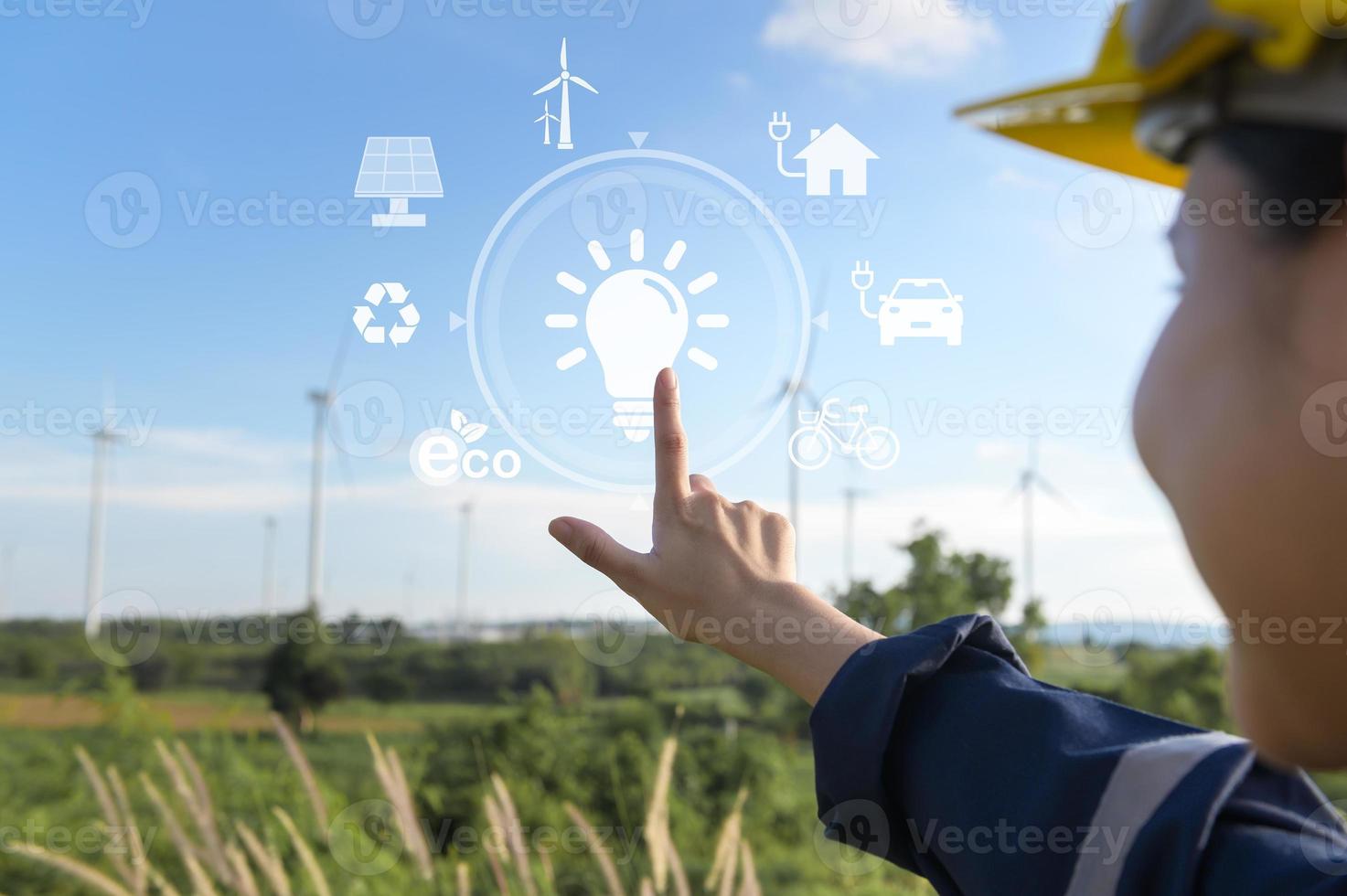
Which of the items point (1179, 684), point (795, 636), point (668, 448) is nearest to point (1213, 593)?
point (795, 636)

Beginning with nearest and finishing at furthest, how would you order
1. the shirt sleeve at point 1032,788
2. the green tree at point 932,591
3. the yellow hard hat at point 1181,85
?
the yellow hard hat at point 1181,85
the shirt sleeve at point 1032,788
the green tree at point 932,591

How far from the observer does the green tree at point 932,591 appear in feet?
23.6

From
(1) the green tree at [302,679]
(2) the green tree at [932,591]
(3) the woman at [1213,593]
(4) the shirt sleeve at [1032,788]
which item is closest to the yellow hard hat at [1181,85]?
(3) the woman at [1213,593]

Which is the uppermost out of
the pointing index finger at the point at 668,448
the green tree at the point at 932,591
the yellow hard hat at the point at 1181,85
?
the yellow hard hat at the point at 1181,85

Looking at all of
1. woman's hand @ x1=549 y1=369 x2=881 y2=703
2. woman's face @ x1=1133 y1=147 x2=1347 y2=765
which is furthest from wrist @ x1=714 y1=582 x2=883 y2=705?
woman's face @ x1=1133 y1=147 x2=1347 y2=765

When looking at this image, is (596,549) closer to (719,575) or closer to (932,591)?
(719,575)

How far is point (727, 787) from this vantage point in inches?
336

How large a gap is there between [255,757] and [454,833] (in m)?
2.72

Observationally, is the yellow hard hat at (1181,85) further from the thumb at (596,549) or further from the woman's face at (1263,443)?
the thumb at (596,549)

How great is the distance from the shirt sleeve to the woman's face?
0.34 m

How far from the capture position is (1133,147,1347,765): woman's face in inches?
25.6

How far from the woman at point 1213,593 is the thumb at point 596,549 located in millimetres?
152

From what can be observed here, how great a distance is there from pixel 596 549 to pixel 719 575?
16 cm

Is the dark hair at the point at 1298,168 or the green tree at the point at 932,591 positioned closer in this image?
the dark hair at the point at 1298,168
